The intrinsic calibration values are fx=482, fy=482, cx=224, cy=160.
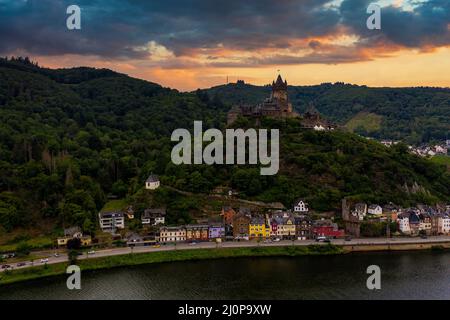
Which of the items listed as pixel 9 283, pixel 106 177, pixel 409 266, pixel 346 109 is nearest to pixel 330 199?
pixel 409 266

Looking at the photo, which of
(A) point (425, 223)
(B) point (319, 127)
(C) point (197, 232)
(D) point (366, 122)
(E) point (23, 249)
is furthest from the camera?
(D) point (366, 122)

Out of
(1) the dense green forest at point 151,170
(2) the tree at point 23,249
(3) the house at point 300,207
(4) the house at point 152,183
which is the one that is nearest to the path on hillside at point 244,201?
(1) the dense green forest at point 151,170

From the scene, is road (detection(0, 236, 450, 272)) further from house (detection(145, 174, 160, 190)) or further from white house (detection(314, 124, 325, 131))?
white house (detection(314, 124, 325, 131))

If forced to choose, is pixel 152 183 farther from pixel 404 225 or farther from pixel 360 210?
pixel 404 225

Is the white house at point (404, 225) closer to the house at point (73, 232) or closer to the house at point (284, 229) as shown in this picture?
the house at point (284, 229)

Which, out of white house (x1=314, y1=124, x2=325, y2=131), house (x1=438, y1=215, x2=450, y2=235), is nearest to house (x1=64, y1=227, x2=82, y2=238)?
house (x1=438, y1=215, x2=450, y2=235)

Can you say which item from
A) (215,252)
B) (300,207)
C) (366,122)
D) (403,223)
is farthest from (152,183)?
(366,122)
